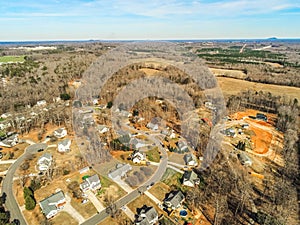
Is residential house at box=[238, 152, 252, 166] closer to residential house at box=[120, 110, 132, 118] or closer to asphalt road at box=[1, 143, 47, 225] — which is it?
residential house at box=[120, 110, 132, 118]

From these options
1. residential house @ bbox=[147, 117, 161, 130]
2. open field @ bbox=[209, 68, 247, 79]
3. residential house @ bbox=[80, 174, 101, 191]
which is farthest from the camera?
open field @ bbox=[209, 68, 247, 79]

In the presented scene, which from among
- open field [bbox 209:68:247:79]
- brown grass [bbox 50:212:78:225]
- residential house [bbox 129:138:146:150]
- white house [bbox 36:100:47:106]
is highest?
open field [bbox 209:68:247:79]

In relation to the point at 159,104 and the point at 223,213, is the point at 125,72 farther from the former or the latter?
the point at 223,213

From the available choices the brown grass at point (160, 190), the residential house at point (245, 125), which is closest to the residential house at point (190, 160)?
the brown grass at point (160, 190)

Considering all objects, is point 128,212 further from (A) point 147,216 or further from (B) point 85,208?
(B) point 85,208

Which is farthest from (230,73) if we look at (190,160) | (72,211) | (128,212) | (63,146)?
(72,211)

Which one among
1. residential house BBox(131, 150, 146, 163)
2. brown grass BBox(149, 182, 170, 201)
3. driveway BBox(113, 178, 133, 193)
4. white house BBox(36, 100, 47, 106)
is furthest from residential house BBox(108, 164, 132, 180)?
white house BBox(36, 100, 47, 106)
